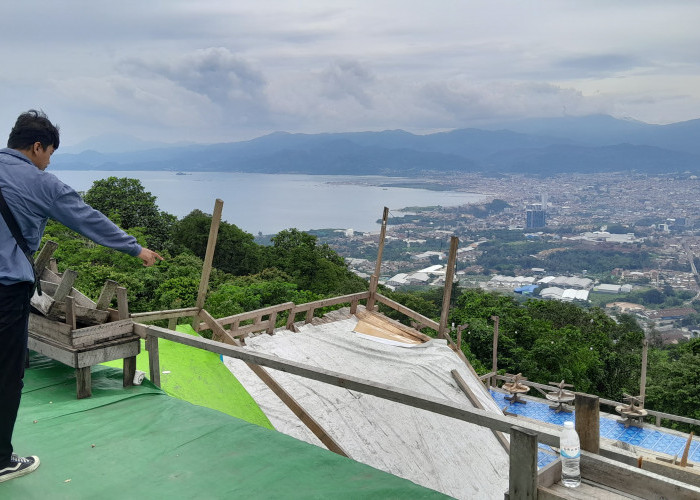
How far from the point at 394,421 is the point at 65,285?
11.7ft

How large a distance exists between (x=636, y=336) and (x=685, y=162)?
197 m

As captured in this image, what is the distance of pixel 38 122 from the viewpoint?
8.67 ft

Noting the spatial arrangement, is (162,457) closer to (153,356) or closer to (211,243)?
(153,356)

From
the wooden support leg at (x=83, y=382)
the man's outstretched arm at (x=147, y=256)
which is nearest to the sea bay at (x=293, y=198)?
the wooden support leg at (x=83, y=382)

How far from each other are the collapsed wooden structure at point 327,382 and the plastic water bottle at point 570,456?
0.03 meters

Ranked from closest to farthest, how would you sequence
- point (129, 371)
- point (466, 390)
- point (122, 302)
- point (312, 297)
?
1. point (122, 302)
2. point (129, 371)
3. point (466, 390)
4. point (312, 297)

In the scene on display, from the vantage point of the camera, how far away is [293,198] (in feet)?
536

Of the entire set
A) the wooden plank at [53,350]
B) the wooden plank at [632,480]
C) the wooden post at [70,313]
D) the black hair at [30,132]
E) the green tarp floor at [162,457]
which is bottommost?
the green tarp floor at [162,457]

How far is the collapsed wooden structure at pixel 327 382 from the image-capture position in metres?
1.98

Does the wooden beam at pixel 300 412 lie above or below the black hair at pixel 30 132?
below

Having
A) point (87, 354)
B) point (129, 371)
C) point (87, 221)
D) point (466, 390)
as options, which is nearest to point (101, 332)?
point (87, 354)

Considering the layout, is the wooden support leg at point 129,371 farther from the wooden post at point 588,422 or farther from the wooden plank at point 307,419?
Answer: the wooden post at point 588,422

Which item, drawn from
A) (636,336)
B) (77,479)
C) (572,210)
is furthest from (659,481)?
(572,210)

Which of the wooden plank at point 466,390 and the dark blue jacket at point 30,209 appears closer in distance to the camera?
the dark blue jacket at point 30,209
